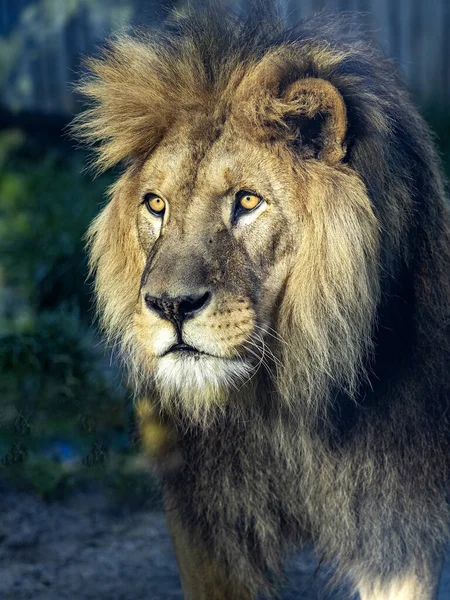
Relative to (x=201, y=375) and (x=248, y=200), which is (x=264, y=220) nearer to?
(x=248, y=200)

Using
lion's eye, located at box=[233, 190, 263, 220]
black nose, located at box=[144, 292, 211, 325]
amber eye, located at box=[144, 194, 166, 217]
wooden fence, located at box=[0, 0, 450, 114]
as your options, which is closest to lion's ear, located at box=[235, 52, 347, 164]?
lion's eye, located at box=[233, 190, 263, 220]

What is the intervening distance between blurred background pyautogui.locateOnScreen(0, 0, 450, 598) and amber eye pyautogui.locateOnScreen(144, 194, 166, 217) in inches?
22.3

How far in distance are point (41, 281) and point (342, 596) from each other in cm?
306

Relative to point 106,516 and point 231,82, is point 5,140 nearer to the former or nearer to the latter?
point 106,516

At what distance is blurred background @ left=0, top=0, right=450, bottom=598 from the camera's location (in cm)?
429

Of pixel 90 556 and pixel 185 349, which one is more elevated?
pixel 185 349

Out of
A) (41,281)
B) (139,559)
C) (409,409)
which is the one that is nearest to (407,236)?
(409,409)

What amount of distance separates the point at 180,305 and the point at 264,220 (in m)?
0.32

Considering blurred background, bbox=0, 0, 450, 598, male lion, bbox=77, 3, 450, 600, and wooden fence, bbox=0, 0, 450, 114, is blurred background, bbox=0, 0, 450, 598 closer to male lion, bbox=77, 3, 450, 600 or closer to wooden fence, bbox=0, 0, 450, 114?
wooden fence, bbox=0, 0, 450, 114

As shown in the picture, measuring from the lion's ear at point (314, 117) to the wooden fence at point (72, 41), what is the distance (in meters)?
5.31

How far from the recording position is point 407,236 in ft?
8.52

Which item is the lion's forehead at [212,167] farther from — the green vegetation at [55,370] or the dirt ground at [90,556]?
the dirt ground at [90,556]

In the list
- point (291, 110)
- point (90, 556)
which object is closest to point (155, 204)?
point (291, 110)

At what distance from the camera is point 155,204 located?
2639 millimetres
